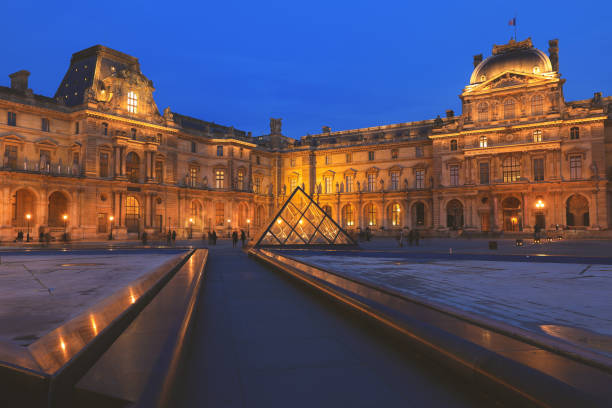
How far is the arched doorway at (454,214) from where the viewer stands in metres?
47.8

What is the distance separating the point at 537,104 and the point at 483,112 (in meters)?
5.54

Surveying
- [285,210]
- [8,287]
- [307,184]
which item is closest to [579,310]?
[8,287]

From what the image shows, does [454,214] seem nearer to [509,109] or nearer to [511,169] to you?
[511,169]

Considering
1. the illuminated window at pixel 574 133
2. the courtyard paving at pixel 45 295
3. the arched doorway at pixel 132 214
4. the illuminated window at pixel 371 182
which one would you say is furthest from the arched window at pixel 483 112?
the courtyard paving at pixel 45 295

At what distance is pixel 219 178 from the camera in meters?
52.0

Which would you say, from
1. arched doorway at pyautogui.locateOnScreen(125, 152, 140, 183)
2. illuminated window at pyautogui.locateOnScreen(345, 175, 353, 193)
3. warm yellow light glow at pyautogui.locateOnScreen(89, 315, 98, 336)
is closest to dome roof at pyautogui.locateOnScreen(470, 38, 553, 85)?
illuminated window at pyautogui.locateOnScreen(345, 175, 353, 193)

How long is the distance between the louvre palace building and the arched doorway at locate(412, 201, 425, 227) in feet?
0.49

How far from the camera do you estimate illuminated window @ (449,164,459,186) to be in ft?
159

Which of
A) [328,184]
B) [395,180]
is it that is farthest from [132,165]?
[395,180]

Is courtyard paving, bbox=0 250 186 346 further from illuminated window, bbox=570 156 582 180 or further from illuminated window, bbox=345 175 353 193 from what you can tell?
illuminated window, bbox=345 175 353 193

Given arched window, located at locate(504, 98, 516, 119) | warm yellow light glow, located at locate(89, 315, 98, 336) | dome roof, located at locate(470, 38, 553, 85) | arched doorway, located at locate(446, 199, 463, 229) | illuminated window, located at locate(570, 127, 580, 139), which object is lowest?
warm yellow light glow, located at locate(89, 315, 98, 336)

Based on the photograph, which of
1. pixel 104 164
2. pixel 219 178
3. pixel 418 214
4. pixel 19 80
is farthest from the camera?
pixel 418 214

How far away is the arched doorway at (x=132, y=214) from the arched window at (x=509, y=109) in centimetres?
4292

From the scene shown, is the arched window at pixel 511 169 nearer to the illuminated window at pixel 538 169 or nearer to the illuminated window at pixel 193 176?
the illuminated window at pixel 538 169
